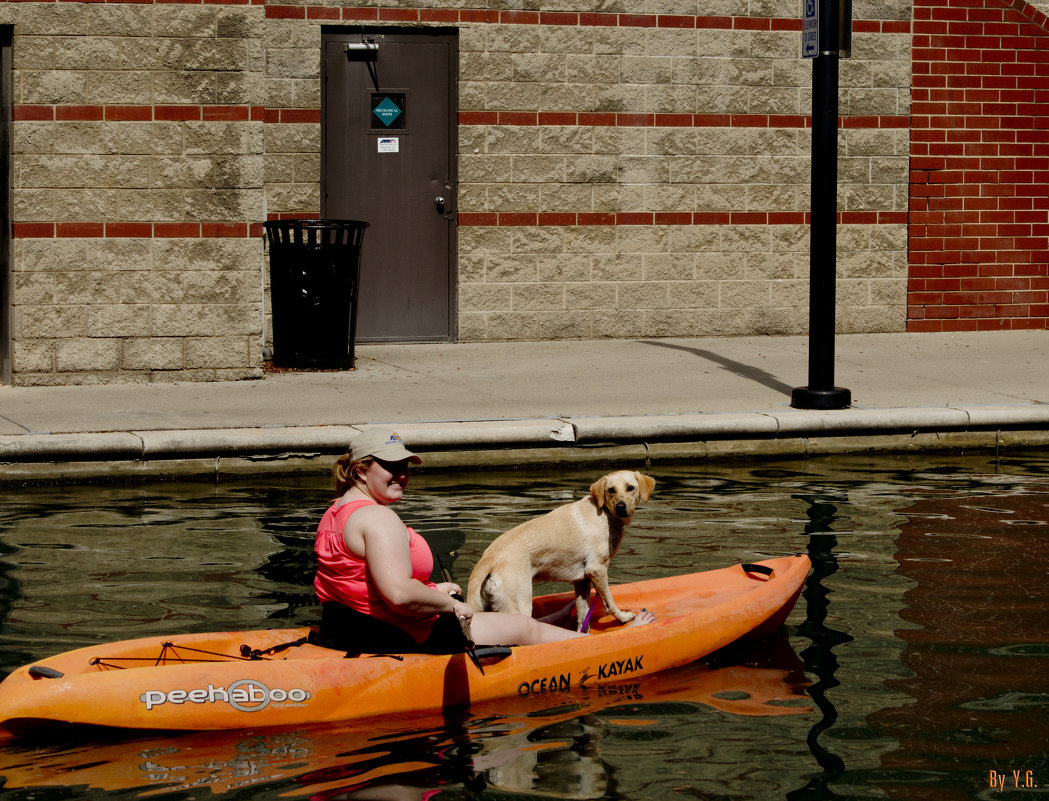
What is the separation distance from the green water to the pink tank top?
0.44 metres

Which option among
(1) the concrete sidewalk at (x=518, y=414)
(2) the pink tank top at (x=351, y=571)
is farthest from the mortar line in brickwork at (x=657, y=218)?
(2) the pink tank top at (x=351, y=571)

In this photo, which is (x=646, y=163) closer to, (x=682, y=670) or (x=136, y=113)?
(x=136, y=113)

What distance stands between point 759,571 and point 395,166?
9536 millimetres

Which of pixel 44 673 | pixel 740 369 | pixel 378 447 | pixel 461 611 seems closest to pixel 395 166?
pixel 740 369

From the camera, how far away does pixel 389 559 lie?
575cm

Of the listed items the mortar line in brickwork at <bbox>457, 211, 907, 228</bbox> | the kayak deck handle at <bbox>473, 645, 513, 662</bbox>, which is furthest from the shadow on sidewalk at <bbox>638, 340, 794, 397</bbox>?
the kayak deck handle at <bbox>473, 645, 513, 662</bbox>

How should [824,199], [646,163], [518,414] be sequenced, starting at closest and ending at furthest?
1. [518,414]
2. [824,199]
3. [646,163]

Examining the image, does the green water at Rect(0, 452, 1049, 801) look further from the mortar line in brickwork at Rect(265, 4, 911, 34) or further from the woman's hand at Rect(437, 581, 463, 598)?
the mortar line in brickwork at Rect(265, 4, 911, 34)

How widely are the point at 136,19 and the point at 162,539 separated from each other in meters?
6.19

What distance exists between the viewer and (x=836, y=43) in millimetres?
11828

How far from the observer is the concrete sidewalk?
1045 cm

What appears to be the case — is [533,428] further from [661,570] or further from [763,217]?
[763,217]

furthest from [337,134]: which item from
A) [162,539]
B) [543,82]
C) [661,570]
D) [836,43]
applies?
[661,570]

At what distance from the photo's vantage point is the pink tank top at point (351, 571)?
19.4ft
